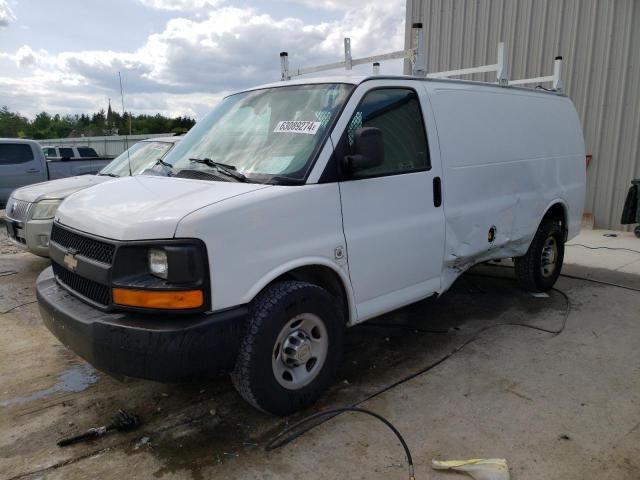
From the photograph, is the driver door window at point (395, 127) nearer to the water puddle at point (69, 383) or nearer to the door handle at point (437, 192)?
the door handle at point (437, 192)

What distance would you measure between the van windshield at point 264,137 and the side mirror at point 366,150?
0.74 ft

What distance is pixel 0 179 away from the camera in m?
11.6

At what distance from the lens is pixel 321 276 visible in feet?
11.7

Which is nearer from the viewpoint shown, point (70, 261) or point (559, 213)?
point (70, 261)

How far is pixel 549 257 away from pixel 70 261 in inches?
192

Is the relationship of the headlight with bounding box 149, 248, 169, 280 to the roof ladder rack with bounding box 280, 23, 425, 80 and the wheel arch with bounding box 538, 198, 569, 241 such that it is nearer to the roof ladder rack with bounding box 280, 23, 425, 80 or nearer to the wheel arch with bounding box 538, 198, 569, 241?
the roof ladder rack with bounding box 280, 23, 425, 80

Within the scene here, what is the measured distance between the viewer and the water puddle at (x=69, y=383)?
3683 millimetres

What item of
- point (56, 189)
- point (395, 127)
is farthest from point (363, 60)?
point (56, 189)

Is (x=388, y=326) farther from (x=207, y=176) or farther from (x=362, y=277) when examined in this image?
(x=207, y=176)

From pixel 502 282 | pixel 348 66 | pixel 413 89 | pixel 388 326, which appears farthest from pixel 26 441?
pixel 502 282

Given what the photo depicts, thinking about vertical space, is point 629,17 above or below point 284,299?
above

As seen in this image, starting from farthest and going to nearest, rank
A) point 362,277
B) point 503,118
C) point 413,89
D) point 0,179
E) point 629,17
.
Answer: point 0,179 → point 629,17 → point 503,118 → point 413,89 → point 362,277

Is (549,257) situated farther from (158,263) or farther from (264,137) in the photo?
(158,263)

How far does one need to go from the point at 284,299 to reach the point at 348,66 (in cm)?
298
